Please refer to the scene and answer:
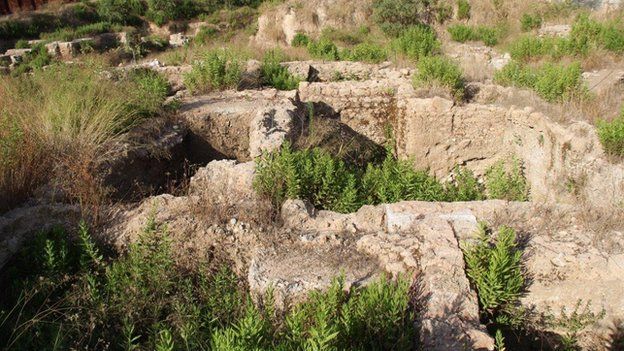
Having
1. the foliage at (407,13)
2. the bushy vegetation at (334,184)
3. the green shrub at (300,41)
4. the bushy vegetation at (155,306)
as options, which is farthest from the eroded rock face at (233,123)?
the foliage at (407,13)

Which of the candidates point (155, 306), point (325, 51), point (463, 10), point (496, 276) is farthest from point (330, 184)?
point (463, 10)

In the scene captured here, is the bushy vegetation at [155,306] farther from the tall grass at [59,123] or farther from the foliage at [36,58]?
the foliage at [36,58]

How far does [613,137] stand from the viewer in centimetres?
481

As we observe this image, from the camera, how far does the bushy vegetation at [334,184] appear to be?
13.9 feet

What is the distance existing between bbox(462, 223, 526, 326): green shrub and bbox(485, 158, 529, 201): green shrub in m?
1.90

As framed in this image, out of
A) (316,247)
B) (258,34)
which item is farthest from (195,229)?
(258,34)

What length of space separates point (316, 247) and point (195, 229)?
107cm

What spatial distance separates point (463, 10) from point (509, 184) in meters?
10.0

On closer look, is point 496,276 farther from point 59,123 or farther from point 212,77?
point 212,77

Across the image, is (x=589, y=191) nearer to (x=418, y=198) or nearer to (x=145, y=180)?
(x=418, y=198)

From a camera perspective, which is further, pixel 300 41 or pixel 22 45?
pixel 22 45

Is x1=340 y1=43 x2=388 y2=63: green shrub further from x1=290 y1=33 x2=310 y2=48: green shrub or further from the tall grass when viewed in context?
the tall grass

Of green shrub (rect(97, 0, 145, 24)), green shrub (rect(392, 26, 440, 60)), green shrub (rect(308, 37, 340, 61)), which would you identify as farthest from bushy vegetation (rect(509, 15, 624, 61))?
green shrub (rect(97, 0, 145, 24))

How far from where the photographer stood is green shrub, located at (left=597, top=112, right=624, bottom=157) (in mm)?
4777
